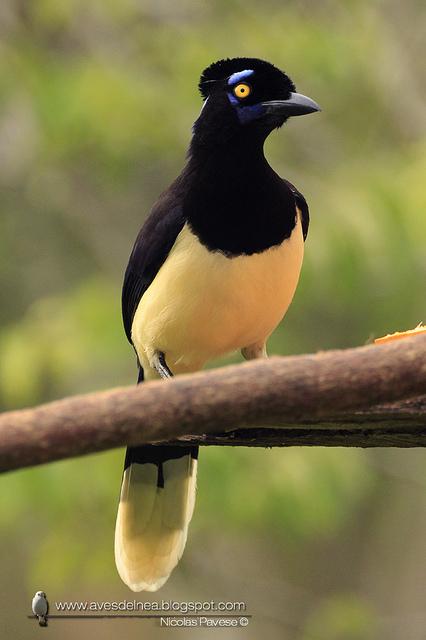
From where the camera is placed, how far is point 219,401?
1.84 metres

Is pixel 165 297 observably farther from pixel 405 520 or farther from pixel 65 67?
pixel 405 520

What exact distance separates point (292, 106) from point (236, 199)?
40cm

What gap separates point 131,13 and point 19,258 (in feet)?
9.66

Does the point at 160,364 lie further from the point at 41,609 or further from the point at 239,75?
the point at 41,609

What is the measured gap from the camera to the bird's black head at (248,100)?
178 inches

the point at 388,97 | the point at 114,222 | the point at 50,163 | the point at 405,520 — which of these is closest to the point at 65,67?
the point at 50,163

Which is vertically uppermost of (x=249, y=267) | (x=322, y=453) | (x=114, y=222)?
(x=114, y=222)

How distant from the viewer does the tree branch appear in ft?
5.85

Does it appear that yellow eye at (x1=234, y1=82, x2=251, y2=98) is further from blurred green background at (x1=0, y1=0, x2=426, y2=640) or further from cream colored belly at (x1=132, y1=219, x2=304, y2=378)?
blurred green background at (x1=0, y1=0, x2=426, y2=640)

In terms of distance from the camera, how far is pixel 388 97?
911 centimetres

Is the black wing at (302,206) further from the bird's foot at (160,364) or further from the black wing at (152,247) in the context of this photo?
the bird's foot at (160,364)

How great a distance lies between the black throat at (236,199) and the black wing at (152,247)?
83 mm

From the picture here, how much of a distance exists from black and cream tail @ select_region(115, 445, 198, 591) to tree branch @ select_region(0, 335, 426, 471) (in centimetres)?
271

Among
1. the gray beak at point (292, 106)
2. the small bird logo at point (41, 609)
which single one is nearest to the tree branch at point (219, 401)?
the small bird logo at point (41, 609)
